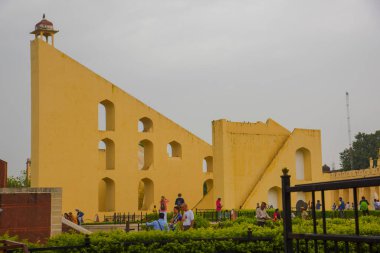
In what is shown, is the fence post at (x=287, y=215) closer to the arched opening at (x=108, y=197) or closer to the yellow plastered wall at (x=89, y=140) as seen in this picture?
the yellow plastered wall at (x=89, y=140)

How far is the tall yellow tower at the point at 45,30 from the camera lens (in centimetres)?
2619

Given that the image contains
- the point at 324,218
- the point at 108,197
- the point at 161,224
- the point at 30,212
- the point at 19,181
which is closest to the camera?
the point at 324,218

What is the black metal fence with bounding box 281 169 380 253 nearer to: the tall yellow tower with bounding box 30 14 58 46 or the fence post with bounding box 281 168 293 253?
the fence post with bounding box 281 168 293 253

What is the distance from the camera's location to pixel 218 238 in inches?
363

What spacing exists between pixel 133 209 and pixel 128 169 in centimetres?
183

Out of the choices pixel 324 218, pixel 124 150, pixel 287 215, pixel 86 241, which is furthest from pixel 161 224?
pixel 124 150

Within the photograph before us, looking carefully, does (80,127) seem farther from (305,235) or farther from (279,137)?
(305,235)

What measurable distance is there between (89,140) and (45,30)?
5135 millimetres

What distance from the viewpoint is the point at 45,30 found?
85.9ft

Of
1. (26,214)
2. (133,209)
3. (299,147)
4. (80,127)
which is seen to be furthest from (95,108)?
(26,214)

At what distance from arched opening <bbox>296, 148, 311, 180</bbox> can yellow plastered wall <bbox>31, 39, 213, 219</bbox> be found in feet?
17.3

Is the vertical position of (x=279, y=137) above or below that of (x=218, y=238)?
above

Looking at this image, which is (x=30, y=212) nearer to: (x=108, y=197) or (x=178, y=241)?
(x=178, y=241)

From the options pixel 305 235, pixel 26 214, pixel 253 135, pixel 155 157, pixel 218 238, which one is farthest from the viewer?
pixel 155 157
